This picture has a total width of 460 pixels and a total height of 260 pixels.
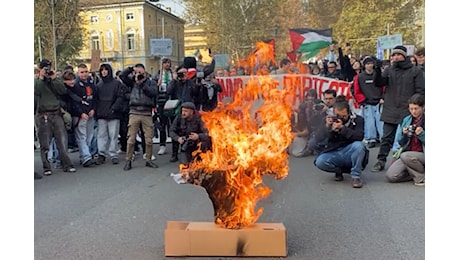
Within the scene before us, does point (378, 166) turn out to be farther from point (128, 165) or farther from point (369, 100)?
point (128, 165)

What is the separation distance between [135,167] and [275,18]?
7.83m

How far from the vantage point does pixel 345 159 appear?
655 cm

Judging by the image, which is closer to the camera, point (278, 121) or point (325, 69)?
point (278, 121)

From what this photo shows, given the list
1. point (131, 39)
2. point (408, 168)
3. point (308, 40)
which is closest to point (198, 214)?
point (408, 168)

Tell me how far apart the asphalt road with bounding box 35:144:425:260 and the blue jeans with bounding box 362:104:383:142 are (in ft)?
7.27

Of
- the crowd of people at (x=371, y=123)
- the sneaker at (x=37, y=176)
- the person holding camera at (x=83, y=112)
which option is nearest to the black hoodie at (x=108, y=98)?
the person holding camera at (x=83, y=112)

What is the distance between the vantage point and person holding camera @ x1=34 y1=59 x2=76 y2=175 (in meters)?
7.72

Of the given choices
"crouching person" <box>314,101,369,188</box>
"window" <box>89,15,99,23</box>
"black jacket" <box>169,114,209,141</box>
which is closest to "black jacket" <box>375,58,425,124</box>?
"crouching person" <box>314,101,369,188</box>

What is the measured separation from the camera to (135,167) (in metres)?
8.15

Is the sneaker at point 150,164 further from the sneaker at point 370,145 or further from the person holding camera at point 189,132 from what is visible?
the sneaker at point 370,145

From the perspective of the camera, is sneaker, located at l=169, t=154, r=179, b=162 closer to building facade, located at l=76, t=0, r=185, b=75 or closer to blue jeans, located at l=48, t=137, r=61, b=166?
blue jeans, located at l=48, t=137, r=61, b=166

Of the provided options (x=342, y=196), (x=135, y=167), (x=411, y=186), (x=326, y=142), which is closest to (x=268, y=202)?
(x=342, y=196)

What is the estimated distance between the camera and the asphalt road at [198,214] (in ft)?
13.7

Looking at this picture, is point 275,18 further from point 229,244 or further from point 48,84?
point 229,244
